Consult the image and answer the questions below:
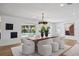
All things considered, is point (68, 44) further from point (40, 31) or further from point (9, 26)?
point (9, 26)

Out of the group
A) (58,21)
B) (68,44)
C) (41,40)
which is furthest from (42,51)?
(58,21)

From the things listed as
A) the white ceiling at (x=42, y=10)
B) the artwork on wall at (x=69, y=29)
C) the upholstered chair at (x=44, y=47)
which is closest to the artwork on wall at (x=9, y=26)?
the white ceiling at (x=42, y=10)

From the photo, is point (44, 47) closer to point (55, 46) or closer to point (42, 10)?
point (55, 46)

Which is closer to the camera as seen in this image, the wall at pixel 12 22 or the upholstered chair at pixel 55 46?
the wall at pixel 12 22

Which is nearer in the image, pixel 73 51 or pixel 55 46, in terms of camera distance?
pixel 73 51

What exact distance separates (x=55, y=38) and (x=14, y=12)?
108cm

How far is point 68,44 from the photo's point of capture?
2.50 meters

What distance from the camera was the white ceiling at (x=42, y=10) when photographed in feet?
7.82

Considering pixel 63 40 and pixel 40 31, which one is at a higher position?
pixel 40 31

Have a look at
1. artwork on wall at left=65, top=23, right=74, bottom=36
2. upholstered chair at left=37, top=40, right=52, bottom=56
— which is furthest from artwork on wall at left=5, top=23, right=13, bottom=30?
artwork on wall at left=65, top=23, right=74, bottom=36

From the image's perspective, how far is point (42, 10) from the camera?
2.43 m

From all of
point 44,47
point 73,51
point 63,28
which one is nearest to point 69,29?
point 63,28

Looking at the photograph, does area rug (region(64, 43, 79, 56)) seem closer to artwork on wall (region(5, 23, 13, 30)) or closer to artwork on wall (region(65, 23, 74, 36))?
artwork on wall (region(65, 23, 74, 36))

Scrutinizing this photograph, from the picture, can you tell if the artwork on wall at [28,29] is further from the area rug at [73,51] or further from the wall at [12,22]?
the area rug at [73,51]
